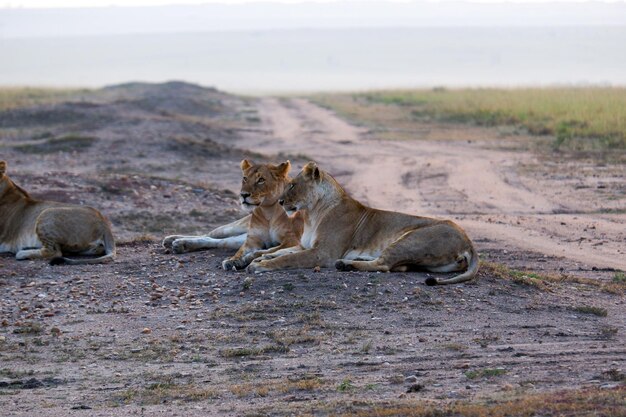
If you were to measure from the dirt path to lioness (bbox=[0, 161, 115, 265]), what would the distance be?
16.6ft

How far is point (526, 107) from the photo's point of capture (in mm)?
35188

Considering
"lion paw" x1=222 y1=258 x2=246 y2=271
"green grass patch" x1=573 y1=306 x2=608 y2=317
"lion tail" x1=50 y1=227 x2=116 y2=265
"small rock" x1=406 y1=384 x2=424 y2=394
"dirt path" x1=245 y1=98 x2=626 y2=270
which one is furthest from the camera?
"dirt path" x1=245 y1=98 x2=626 y2=270

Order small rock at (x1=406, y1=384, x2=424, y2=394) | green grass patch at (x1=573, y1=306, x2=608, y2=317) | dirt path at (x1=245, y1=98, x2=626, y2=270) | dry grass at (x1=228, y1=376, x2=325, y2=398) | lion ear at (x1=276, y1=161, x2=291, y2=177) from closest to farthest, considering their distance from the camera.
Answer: small rock at (x1=406, y1=384, x2=424, y2=394), dry grass at (x1=228, y1=376, x2=325, y2=398), green grass patch at (x1=573, y1=306, x2=608, y2=317), lion ear at (x1=276, y1=161, x2=291, y2=177), dirt path at (x1=245, y1=98, x2=626, y2=270)

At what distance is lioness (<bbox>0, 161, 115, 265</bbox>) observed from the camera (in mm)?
11555

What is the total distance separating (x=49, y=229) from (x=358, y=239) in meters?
3.37

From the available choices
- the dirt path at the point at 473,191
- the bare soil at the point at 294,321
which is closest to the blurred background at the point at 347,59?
the dirt path at the point at 473,191

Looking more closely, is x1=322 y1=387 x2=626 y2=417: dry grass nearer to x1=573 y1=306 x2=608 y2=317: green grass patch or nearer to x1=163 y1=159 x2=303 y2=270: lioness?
x1=573 y1=306 x2=608 y2=317: green grass patch

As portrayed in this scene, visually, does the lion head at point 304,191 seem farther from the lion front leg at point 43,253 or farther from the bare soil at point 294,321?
the lion front leg at point 43,253

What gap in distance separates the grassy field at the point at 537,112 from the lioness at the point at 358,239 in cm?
1507

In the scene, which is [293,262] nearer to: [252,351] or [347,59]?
[252,351]

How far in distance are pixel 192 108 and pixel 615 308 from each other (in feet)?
112

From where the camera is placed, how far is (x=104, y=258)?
37.7ft

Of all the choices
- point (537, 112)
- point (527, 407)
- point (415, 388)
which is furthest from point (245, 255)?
point (537, 112)

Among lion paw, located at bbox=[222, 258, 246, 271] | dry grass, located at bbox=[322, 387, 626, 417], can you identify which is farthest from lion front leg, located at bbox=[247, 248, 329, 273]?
dry grass, located at bbox=[322, 387, 626, 417]
